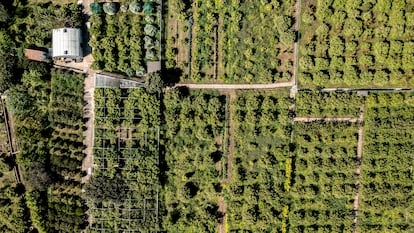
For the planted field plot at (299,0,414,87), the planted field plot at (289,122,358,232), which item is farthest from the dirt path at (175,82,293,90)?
the planted field plot at (289,122,358,232)

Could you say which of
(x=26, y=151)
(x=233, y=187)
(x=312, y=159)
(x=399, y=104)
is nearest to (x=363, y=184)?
(x=312, y=159)

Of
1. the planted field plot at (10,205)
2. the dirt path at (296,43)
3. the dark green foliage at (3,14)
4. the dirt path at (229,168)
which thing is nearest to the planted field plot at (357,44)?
the dirt path at (296,43)

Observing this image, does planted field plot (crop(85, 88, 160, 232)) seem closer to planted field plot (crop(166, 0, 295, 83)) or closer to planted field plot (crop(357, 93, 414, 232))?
planted field plot (crop(166, 0, 295, 83))

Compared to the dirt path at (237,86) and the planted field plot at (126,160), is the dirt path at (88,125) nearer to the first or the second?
the planted field plot at (126,160)

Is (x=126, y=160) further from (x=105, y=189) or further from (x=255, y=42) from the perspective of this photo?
(x=255, y=42)

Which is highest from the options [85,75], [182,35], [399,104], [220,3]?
[220,3]

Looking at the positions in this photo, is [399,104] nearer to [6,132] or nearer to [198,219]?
[198,219]

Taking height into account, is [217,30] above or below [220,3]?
below
